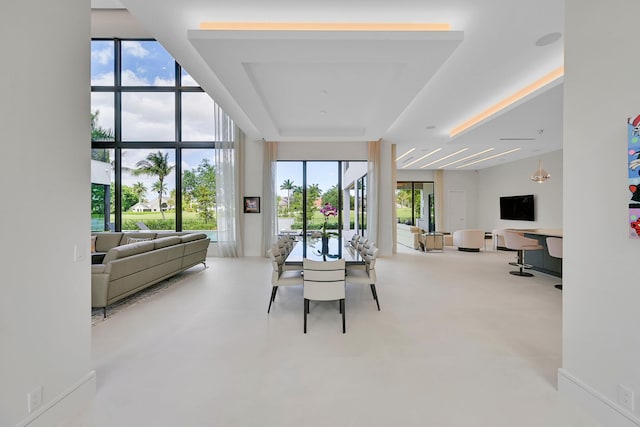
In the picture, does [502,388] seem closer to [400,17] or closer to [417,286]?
[417,286]

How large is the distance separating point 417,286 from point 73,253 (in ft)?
14.7

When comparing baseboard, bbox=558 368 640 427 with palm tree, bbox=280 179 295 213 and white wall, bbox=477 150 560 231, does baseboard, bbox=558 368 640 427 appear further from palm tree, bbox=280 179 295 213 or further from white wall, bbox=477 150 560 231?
white wall, bbox=477 150 560 231

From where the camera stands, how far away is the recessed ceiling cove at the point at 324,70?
2.88m

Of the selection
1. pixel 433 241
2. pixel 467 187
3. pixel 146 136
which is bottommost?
pixel 433 241

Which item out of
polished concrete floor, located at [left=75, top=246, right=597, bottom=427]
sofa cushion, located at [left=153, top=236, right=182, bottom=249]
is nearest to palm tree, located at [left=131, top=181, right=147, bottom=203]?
sofa cushion, located at [left=153, top=236, right=182, bottom=249]

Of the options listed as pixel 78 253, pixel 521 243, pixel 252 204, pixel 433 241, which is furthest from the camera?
pixel 433 241

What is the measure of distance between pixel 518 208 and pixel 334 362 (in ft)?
32.4

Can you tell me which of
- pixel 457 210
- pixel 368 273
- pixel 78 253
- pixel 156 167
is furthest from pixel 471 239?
pixel 156 167

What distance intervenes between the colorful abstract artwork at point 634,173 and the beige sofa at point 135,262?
15.5 feet

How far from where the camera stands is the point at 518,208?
376 inches

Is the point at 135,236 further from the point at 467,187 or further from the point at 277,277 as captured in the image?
the point at 467,187

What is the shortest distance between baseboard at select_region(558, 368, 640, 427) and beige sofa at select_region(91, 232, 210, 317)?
4516mm

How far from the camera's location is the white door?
38.3ft

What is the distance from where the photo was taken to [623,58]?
1.60 metres
